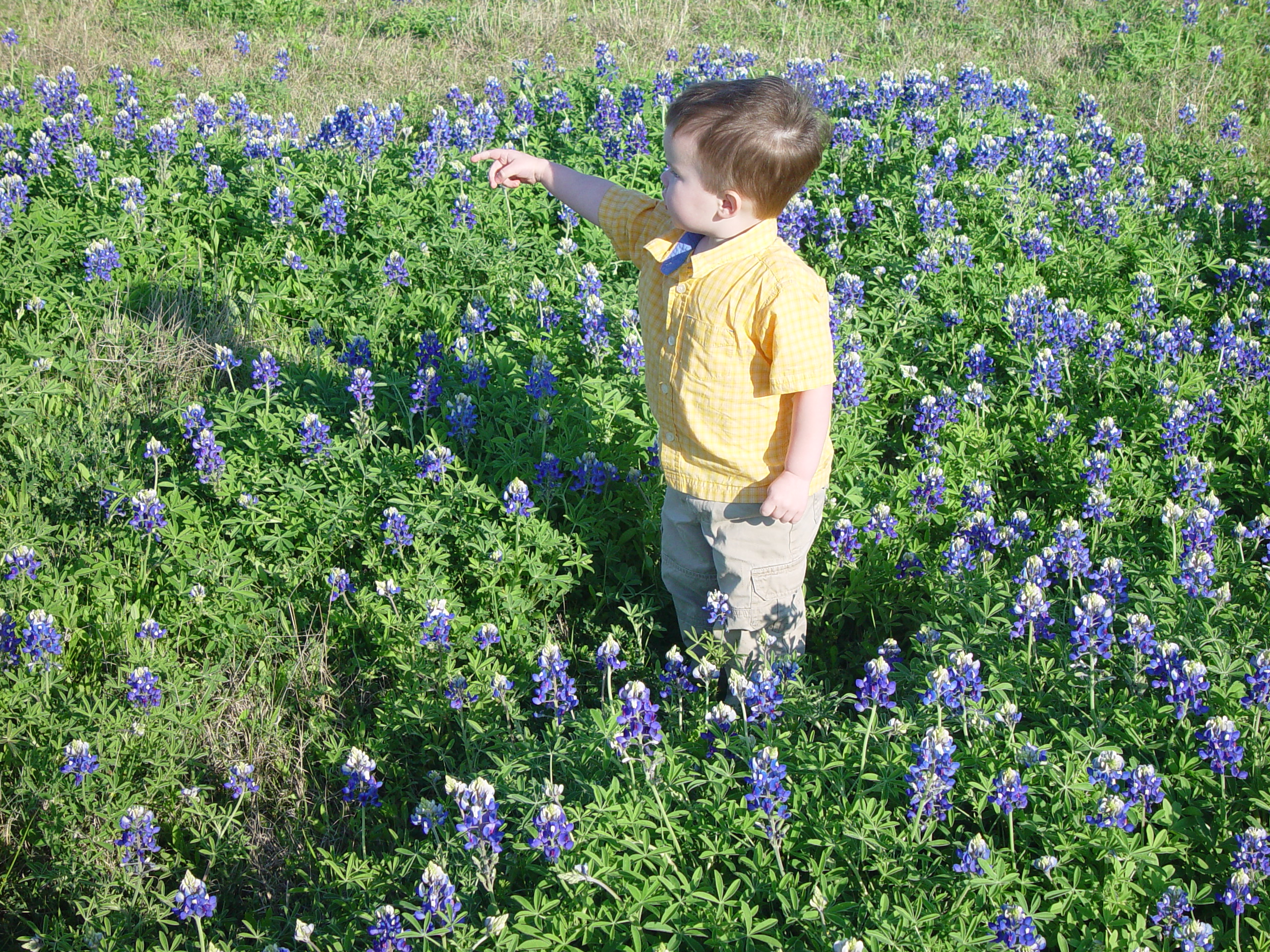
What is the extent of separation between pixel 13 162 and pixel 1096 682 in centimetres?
590

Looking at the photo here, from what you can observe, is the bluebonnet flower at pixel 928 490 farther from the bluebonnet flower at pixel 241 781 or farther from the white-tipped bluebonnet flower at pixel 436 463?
the bluebonnet flower at pixel 241 781

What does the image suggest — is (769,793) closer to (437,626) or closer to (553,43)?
(437,626)

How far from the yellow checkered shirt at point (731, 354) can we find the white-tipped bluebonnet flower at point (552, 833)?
3.55 feet

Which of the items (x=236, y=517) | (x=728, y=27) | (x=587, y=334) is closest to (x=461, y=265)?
(x=587, y=334)

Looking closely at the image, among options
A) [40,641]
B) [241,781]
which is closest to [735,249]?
[241,781]

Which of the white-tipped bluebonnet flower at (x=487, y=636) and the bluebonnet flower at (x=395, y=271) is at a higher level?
the bluebonnet flower at (x=395, y=271)

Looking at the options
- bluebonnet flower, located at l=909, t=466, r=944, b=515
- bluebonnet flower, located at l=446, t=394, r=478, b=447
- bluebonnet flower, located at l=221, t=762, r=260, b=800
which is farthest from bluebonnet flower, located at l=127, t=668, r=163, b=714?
bluebonnet flower, located at l=909, t=466, r=944, b=515

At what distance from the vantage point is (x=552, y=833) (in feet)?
8.05

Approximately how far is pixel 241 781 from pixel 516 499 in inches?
49.9

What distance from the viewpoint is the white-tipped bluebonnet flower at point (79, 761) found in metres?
2.97

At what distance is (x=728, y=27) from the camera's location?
30.7 feet

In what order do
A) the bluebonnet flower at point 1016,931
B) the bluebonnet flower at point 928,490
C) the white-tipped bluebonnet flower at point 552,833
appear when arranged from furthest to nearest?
the bluebonnet flower at point 928,490 → the white-tipped bluebonnet flower at point 552,833 → the bluebonnet flower at point 1016,931

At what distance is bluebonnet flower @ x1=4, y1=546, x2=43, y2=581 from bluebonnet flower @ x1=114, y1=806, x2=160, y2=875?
1.14m

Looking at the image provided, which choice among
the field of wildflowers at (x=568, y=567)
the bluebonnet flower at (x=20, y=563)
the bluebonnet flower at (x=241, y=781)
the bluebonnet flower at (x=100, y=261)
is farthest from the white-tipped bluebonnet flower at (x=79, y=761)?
the bluebonnet flower at (x=100, y=261)
